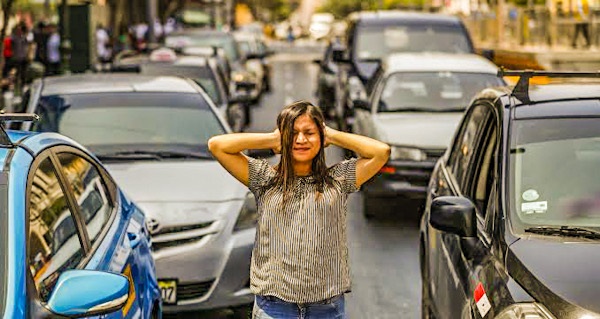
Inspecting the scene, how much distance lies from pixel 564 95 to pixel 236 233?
7.64ft

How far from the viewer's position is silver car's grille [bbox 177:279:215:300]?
23.0 ft

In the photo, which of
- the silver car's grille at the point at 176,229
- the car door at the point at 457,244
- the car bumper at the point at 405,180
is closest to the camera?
the car door at the point at 457,244

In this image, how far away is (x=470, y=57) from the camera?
576 inches

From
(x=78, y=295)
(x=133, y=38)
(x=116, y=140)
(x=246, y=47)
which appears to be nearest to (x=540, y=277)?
(x=78, y=295)

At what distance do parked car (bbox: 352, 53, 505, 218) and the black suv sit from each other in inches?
142

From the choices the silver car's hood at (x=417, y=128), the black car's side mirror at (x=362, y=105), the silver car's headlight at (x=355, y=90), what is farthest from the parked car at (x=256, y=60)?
the silver car's hood at (x=417, y=128)

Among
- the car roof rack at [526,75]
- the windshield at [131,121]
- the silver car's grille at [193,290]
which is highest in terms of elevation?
the car roof rack at [526,75]

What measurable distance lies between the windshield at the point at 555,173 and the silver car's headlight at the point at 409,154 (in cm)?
586

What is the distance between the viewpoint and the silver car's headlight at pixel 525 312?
13.2 feet

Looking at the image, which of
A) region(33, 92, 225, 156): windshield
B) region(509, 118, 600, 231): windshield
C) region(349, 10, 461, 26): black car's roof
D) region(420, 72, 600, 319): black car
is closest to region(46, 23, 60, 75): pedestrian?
region(349, 10, 461, 26): black car's roof

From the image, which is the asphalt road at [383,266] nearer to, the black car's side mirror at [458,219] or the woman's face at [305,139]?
the black car's side mirror at [458,219]

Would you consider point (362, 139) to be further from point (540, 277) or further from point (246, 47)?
point (246, 47)

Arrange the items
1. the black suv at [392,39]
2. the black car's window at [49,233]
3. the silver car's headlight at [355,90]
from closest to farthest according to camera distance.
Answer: the black car's window at [49,233] < the silver car's headlight at [355,90] < the black suv at [392,39]

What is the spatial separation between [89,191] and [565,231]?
6.44ft
